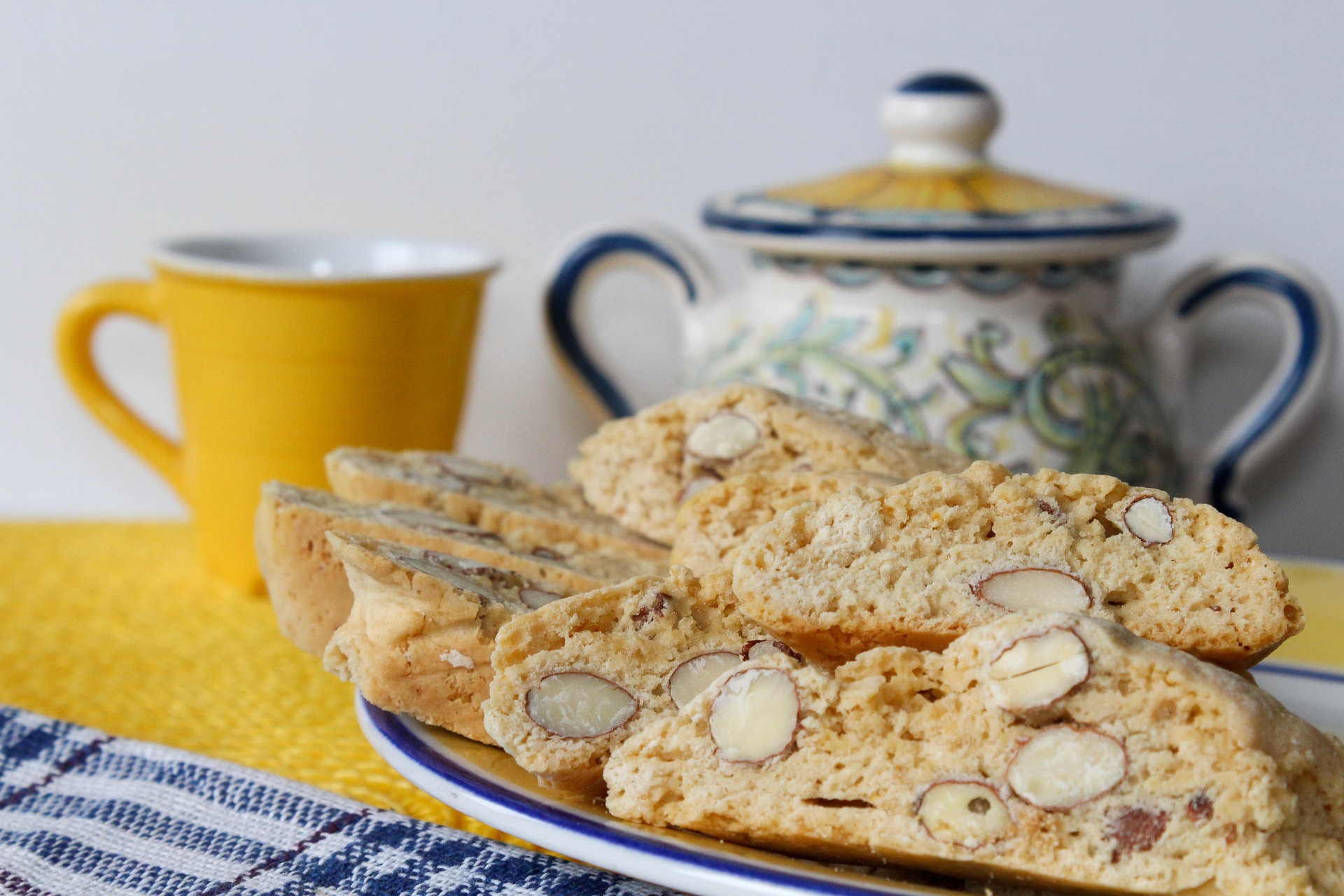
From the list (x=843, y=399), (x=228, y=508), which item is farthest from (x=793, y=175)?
(x=228, y=508)

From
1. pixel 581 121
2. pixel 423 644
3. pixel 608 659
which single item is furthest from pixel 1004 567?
pixel 581 121

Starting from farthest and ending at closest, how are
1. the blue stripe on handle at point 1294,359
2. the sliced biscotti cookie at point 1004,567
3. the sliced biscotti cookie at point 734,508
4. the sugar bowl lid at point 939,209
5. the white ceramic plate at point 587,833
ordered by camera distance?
the blue stripe on handle at point 1294,359 < the sugar bowl lid at point 939,209 < the sliced biscotti cookie at point 734,508 < the sliced biscotti cookie at point 1004,567 < the white ceramic plate at point 587,833

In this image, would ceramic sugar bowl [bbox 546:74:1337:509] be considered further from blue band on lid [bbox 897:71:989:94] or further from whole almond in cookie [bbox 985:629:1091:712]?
whole almond in cookie [bbox 985:629:1091:712]

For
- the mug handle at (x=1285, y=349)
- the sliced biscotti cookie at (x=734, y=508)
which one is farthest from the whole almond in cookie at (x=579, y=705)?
the mug handle at (x=1285, y=349)

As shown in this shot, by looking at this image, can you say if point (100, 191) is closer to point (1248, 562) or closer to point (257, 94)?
point (257, 94)

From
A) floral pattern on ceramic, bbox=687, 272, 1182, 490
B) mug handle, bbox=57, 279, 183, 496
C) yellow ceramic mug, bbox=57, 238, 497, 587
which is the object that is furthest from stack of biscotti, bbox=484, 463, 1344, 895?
mug handle, bbox=57, 279, 183, 496

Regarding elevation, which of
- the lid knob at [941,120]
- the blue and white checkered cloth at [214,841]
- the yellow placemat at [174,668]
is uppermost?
the lid knob at [941,120]

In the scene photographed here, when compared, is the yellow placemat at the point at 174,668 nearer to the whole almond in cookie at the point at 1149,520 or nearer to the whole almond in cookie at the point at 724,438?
the whole almond in cookie at the point at 724,438
